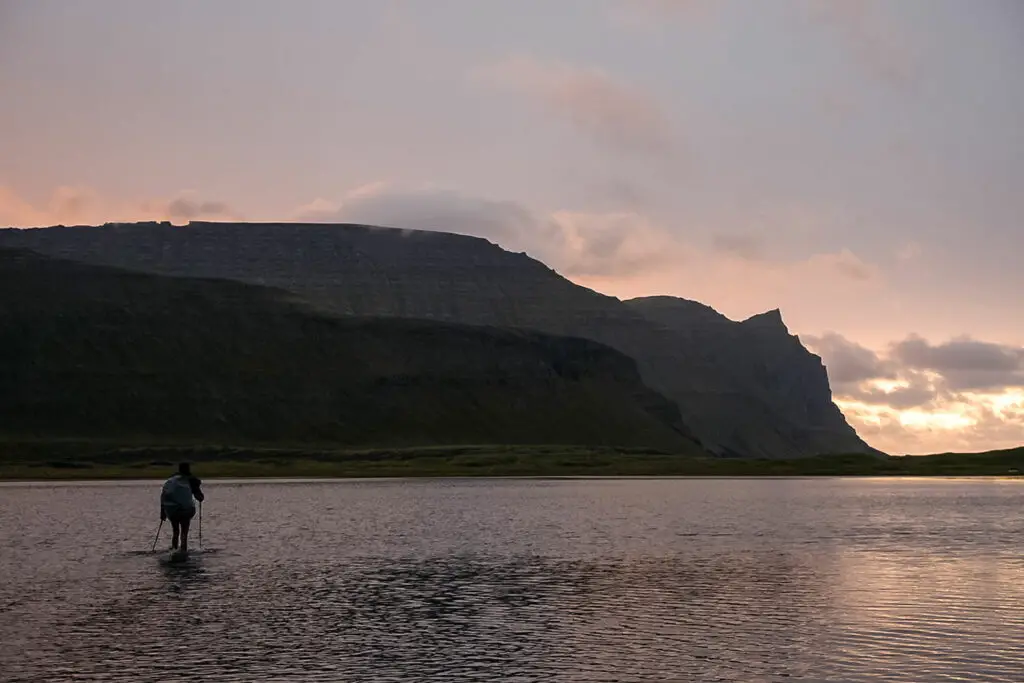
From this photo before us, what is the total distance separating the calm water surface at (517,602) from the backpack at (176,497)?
2.31 m

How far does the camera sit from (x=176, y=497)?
4628cm

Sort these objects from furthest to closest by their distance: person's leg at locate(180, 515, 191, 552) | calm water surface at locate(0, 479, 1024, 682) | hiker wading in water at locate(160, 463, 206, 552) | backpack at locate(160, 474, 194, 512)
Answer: backpack at locate(160, 474, 194, 512) → hiker wading in water at locate(160, 463, 206, 552) → person's leg at locate(180, 515, 191, 552) → calm water surface at locate(0, 479, 1024, 682)

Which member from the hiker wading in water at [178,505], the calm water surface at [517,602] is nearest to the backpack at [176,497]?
the hiker wading in water at [178,505]

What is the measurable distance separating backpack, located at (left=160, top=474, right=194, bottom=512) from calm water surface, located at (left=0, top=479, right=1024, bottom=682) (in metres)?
2.31

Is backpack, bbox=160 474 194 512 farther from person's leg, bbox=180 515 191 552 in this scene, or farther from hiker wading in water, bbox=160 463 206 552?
person's leg, bbox=180 515 191 552

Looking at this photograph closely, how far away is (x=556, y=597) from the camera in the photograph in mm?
32531

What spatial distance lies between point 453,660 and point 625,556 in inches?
849

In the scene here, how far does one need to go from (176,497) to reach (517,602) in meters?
19.8

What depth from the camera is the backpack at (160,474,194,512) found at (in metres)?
46.2

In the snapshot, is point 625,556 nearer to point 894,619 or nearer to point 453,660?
point 894,619

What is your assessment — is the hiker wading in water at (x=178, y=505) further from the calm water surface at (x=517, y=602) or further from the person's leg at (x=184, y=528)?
the calm water surface at (x=517, y=602)

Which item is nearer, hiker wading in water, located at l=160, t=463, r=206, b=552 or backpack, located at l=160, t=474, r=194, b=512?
hiker wading in water, located at l=160, t=463, r=206, b=552

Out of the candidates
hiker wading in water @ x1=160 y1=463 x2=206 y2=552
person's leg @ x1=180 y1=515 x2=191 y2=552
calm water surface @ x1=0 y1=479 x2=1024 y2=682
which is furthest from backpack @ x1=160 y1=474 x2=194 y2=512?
calm water surface @ x1=0 y1=479 x2=1024 y2=682

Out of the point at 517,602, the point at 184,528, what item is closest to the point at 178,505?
the point at 184,528
